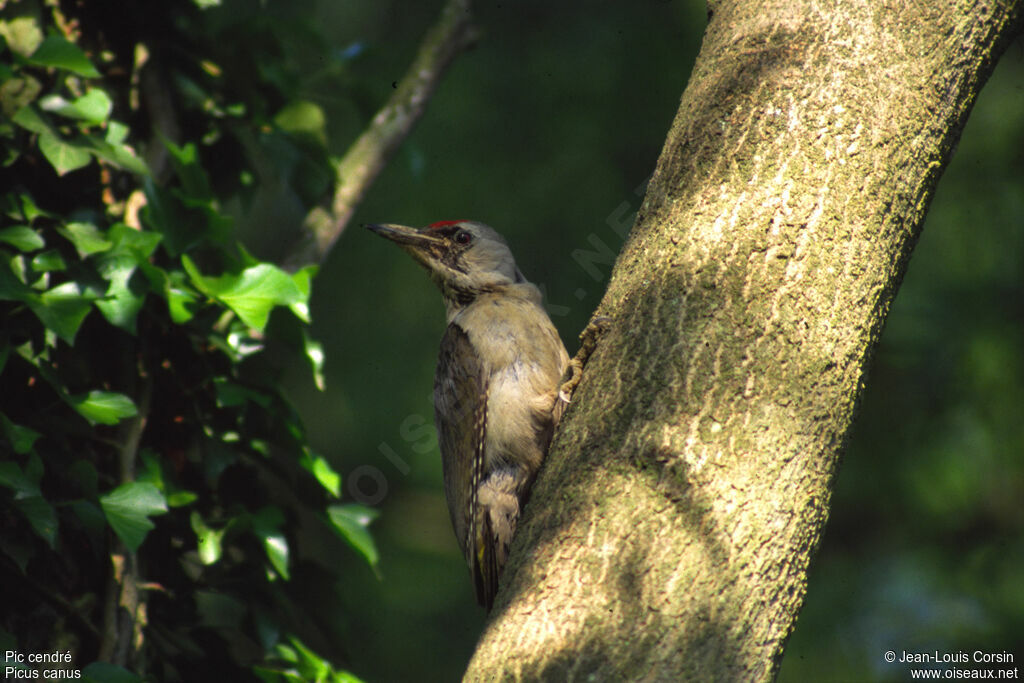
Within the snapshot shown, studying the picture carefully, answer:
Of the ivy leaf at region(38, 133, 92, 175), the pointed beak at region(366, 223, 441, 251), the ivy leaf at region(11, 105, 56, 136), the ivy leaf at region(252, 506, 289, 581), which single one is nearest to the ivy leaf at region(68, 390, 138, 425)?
the ivy leaf at region(252, 506, 289, 581)

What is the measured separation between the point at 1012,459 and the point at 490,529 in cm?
433

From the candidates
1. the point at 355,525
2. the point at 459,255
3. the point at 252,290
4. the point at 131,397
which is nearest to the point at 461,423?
the point at 355,525

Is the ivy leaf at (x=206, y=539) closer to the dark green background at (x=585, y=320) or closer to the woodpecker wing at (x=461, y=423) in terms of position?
the woodpecker wing at (x=461, y=423)

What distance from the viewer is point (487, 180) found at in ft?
25.3

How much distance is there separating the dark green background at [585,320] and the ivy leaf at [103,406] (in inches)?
90.9

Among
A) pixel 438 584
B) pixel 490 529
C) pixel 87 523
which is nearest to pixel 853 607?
pixel 438 584

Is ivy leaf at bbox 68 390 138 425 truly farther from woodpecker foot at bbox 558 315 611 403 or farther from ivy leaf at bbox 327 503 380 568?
woodpecker foot at bbox 558 315 611 403

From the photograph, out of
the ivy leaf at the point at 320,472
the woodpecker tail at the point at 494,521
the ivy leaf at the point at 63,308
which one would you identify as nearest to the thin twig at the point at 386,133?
the ivy leaf at the point at 320,472

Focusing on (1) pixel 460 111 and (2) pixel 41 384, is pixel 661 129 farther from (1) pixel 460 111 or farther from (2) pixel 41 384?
(2) pixel 41 384

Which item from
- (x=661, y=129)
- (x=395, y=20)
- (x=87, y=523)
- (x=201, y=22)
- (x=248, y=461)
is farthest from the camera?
(x=395, y=20)

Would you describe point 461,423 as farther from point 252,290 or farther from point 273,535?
point 252,290

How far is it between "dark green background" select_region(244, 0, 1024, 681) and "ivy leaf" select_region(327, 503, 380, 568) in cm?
201

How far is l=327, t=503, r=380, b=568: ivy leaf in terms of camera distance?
3.26 m

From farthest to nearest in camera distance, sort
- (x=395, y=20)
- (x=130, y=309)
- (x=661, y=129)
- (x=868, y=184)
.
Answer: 1. (x=395, y=20)
2. (x=661, y=129)
3. (x=130, y=309)
4. (x=868, y=184)
